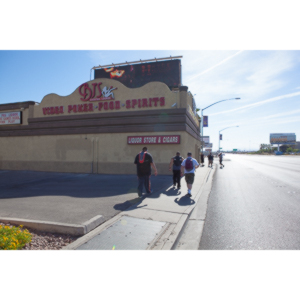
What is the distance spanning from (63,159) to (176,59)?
1525cm

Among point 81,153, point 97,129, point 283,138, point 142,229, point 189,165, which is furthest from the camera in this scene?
point 283,138

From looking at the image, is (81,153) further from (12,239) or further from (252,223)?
(252,223)

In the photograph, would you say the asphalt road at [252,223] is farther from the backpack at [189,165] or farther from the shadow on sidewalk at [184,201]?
the backpack at [189,165]

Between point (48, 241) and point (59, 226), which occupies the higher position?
point (59, 226)

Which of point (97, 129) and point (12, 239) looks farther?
point (97, 129)

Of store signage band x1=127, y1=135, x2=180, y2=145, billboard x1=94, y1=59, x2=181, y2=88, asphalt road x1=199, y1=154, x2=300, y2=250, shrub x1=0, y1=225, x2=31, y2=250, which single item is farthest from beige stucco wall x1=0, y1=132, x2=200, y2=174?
shrub x1=0, y1=225, x2=31, y2=250

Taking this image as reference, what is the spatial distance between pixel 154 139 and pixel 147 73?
11.6 metres

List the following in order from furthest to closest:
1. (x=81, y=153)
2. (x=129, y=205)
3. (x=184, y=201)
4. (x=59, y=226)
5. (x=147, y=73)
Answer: (x=147, y=73)
(x=81, y=153)
(x=184, y=201)
(x=129, y=205)
(x=59, y=226)

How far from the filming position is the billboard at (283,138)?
4417 inches

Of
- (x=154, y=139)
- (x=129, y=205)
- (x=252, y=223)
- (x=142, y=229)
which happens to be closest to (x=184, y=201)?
(x=129, y=205)

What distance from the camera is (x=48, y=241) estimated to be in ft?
13.9

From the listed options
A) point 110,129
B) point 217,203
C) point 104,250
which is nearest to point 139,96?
point 110,129

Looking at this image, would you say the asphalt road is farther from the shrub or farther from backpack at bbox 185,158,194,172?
the shrub

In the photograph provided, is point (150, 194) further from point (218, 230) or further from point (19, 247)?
point (19, 247)
